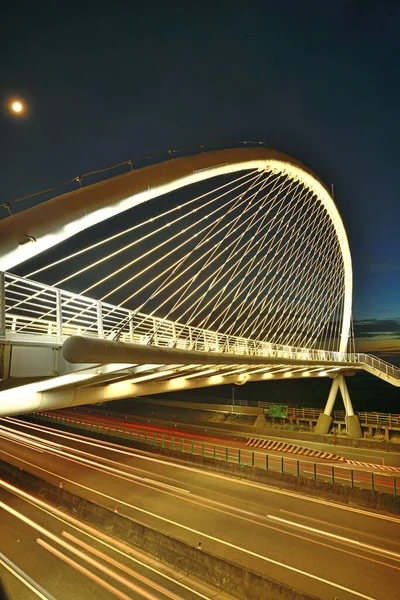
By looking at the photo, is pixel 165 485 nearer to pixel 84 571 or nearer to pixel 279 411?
pixel 84 571

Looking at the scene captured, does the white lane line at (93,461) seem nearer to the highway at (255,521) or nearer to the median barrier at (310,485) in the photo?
the highway at (255,521)

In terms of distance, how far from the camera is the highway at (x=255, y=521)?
830cm

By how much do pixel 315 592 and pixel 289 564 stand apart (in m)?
1.17

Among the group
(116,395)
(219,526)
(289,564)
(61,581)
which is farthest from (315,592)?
(116,395)

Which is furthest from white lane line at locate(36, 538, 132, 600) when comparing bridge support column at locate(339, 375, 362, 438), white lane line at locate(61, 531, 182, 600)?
bridge support column at locate(339, 375, 362, 438)

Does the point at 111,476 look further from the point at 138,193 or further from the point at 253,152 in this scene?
the point at 253,152

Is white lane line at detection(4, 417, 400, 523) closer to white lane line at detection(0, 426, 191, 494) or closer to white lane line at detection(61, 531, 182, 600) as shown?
white lane line at detection(0, 426, 191, 494)

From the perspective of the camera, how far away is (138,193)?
7754mm

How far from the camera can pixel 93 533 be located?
1085cm

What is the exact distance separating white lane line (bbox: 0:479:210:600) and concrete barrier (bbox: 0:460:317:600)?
0.17 m

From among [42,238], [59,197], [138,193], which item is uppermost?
[138,193]

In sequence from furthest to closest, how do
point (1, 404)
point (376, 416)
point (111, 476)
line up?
point (376, 416), point (111, 476), point (1, 404)

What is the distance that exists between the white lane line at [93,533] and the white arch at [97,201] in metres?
7.68

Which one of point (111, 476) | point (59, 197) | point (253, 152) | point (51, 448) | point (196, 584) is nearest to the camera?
point (59, 197)
